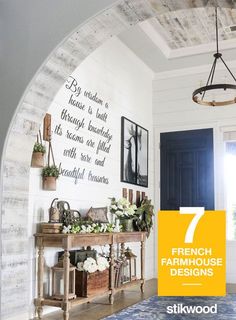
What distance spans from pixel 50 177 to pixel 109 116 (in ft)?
6.38

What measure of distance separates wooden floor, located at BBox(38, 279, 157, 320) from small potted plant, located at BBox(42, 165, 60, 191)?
138cm

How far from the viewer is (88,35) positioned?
3188 mm

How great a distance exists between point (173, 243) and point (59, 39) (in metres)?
1.76

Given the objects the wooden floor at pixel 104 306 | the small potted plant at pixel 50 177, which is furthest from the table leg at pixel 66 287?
the small potted plant at pixel 50 177

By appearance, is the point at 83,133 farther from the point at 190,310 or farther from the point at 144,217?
the point at 190,310

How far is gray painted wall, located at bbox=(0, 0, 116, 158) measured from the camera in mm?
3141

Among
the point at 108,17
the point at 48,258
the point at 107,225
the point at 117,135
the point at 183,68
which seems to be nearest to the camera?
the point at 108,17

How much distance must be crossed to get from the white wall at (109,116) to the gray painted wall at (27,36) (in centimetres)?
147

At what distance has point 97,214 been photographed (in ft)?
17.6

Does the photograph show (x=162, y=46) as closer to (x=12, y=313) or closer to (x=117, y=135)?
(x=117, y=135)

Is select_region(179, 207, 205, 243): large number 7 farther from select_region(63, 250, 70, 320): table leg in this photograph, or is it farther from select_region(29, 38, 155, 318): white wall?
select_region(29, 38, 155, 318): white wall

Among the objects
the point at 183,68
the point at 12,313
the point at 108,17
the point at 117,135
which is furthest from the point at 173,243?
the point at 183,68

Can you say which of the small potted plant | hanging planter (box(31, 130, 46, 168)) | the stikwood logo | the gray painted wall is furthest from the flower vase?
the gray painted wall

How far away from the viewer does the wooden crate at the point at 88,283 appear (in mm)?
4633
